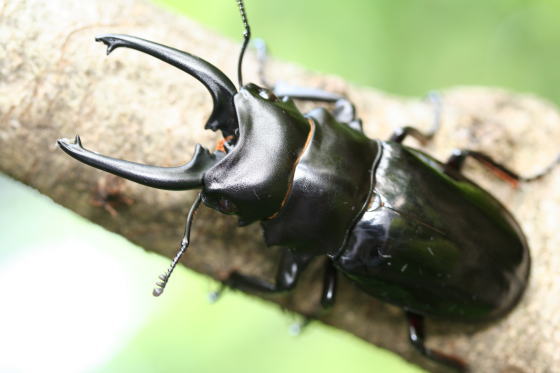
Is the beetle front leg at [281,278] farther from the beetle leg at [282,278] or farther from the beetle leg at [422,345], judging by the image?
the beetle leg at [422,345]

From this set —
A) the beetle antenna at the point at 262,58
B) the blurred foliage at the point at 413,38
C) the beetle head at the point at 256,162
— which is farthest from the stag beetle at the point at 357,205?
the blurred foliage at the point at 413,38

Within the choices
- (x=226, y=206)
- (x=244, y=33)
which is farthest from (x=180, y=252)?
(x=244, y=33)

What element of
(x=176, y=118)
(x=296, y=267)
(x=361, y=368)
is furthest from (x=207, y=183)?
(x=361, y=368)

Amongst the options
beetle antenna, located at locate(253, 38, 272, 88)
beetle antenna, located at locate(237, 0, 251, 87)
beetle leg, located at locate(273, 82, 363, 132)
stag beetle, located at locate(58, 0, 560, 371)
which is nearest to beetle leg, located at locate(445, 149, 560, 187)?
stag beetle, located at locate(58, 0, 560, 371)

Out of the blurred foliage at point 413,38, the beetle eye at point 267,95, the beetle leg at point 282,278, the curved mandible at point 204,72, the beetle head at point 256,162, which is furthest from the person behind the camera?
the blurred foliage at point 413,38

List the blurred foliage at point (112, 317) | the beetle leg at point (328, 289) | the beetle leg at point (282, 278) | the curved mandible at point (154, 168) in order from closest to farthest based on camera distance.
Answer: the curved mandible at point (154, 168) → the beetle leg at point (282, 278) → the beetle leg at point (328, 289) → the blurred foliage at point (112, 317)

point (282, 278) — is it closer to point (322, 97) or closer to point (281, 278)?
point (281, 278)

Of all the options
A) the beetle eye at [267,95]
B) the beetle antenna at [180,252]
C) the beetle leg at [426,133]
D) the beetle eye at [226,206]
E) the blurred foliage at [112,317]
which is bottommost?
the blurred foliage at [112,317]
